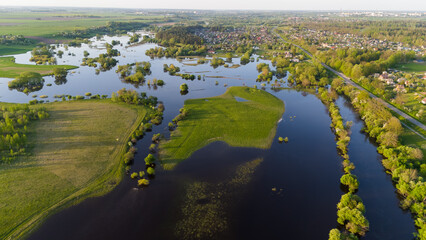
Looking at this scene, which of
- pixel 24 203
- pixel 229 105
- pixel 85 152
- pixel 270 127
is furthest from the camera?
pixel 229 105

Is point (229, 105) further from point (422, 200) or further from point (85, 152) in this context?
point (422, 200)

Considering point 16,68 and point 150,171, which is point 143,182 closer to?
point 150,171

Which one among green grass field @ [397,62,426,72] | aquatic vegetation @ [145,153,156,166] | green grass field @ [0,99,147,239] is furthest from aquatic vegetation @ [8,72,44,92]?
green grass field @ [397,62,426,72]

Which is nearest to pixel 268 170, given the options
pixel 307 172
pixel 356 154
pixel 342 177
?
pixel 307 172

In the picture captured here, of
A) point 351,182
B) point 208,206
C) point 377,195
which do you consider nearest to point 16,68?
point 208,206

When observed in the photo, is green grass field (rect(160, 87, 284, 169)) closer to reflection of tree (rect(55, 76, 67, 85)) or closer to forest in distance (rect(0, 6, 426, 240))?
forest in distance (rect(0, 6, 426, 240))
